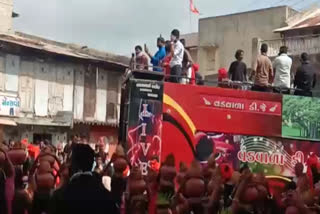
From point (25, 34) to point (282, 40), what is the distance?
1067cm

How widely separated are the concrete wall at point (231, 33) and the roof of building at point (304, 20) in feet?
1.85

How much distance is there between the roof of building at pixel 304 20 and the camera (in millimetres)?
27656

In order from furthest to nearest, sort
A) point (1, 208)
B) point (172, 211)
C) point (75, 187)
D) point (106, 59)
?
point (106, 59)
point (172, 211)
point (1, 208)
point (75, 187)

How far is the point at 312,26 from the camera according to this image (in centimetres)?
2709

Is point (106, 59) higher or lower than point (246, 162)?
higher

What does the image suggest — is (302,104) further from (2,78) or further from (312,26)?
(312,26)

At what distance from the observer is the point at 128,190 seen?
693cm

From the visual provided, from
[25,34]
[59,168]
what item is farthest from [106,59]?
[59,168]

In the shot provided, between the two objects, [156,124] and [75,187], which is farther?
[156,124]

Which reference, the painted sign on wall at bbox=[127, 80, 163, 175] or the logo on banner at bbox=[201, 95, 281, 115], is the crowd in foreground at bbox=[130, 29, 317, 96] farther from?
the painted sign on wall at bbox=[127, 80, 163, 175]

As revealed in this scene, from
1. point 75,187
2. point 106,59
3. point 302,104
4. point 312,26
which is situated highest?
point 312,26

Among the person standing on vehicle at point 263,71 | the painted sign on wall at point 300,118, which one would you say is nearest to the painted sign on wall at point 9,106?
the person standing on vehicle at point 263,71

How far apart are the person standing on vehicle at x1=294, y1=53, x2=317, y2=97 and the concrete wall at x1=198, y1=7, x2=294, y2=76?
1963 cm

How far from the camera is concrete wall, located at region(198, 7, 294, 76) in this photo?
31.2 metres
